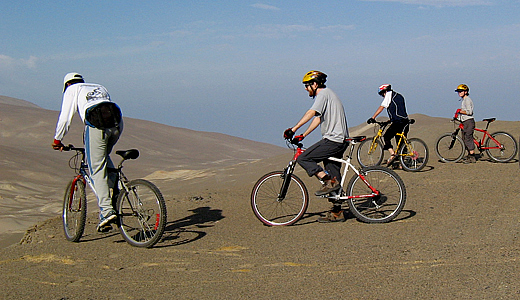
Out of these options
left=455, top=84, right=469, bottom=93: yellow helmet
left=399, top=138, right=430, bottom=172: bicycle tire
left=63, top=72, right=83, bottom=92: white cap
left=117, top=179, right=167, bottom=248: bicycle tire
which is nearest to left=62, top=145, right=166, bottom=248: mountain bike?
left=117, top=179, right=167, bottom=248: bicycle tire

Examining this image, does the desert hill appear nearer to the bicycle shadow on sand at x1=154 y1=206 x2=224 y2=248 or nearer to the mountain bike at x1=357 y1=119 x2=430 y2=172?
the bicycle shadow on sand at x1=154 y1=206 x2=224 y2=248

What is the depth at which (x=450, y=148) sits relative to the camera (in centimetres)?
1241

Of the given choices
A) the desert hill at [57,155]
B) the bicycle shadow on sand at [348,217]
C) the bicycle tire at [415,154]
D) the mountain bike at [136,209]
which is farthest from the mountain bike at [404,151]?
the desert hill at [57,155]

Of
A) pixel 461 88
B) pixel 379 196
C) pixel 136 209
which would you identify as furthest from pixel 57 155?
pixel 379 196

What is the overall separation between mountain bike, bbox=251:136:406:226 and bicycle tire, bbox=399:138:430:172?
410 cm

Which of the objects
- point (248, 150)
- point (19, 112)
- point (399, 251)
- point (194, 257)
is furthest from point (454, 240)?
point (19, 112)

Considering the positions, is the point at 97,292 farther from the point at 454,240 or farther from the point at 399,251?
the point at 454,240

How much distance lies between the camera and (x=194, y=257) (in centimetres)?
598

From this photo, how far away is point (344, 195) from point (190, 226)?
221cm

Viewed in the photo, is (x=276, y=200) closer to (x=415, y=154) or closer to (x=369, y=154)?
(x=369, y=154)

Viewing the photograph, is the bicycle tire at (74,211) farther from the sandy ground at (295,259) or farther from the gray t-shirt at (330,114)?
the gray t-shirt at (330,114)

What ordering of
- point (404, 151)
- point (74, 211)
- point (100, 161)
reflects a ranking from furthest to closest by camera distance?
point (404, 151), point (74, 211), point (100, 161)

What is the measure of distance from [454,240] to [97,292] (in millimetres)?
3939

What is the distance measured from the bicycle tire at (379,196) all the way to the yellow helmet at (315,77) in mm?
1318
